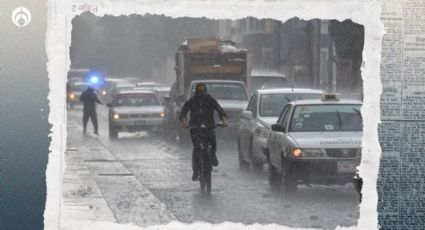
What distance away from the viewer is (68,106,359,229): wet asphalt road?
547 inches

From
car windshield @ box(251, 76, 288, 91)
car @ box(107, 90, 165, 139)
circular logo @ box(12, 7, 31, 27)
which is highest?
circular logo @ box(12, 7, 31, 27)

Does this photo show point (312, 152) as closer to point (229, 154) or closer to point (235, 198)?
point (235, 198)

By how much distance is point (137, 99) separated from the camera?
1516 inches

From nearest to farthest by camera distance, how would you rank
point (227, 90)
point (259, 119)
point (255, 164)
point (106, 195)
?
point (106, 195), point (259, 119), point (255, 164), point (227, 90)

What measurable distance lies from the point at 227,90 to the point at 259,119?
11200 millimetres

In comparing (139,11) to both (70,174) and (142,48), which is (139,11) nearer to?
(70,174)

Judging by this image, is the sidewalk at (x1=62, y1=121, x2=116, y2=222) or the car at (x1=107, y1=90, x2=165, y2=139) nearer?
the sidewalk at (x1=62, y1=121, x2=116, y2=222)

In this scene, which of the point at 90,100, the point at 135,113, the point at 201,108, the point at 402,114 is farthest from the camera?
the point at 90,100

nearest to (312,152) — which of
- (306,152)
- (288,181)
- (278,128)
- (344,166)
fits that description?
(306,152)

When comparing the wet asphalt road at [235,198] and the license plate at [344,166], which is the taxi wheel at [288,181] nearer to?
the wet asphalt road at [235,198]

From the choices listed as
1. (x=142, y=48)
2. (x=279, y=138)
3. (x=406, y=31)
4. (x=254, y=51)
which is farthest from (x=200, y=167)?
(x=142, y=48)

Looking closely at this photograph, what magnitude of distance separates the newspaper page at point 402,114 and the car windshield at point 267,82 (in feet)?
95.5

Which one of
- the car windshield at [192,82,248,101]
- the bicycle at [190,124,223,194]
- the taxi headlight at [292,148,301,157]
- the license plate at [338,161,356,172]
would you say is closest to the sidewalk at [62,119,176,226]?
the bicycle at [190,124,223,194]

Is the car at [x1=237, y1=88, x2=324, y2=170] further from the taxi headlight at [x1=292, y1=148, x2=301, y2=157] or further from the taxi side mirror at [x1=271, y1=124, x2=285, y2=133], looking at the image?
the taxi headlight at [x1=292, y1=148, x2=301, y2=157]
